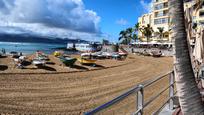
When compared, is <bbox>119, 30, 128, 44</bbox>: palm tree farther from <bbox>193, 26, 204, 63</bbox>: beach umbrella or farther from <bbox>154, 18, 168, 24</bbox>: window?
<bbox>193, 26, 204, 63</bbox>: beach umbrella

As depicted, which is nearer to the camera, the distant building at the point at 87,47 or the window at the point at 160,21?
the window at the point at 160,21

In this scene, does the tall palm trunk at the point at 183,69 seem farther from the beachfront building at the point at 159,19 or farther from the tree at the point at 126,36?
the tree at the point at 126,36

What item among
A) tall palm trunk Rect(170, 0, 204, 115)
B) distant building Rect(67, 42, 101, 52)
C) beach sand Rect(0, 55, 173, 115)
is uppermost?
distant building Rect(67, 42, 101, 52)

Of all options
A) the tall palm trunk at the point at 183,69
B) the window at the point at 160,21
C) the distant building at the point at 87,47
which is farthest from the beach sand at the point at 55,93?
the distant building at the point at 87,47

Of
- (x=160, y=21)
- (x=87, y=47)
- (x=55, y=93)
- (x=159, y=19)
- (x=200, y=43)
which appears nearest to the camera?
(x=200, y=43)

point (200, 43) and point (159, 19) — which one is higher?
point (159, 19)

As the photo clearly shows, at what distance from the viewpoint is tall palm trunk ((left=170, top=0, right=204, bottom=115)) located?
3.71 metres

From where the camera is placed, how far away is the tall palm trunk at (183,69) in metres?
3.71

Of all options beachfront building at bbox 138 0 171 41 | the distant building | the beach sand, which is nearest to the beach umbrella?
the beach sand

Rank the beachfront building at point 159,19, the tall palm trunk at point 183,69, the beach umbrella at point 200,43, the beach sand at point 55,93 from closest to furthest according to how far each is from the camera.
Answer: the tall palm trunk at point 183,69 < the beach umbrella at point 200,43 < the beach sand at point 55,93 < the beachfront building at point 159,19

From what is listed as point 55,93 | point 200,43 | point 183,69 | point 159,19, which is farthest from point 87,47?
point 183,69

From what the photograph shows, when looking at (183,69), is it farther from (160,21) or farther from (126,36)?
(126,36)

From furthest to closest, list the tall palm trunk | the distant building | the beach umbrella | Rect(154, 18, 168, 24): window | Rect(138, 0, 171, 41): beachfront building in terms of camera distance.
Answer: the distant building
Rect(154, 18, 168, 24): window
Rect(138, 0, 171, 41): beachfront building
the beach umbrella
the tall palm trunk

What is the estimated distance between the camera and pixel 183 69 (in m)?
3.72
